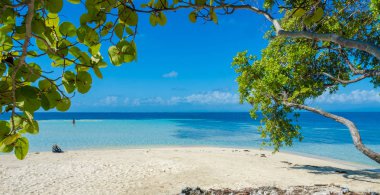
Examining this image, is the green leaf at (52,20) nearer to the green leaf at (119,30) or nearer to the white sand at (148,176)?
the green leaf at (119,30)

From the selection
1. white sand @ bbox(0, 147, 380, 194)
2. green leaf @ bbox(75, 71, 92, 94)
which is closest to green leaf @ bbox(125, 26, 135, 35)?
green leaf @ bbox(75, 71, 92, 94)

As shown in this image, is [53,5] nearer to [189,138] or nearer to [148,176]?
[148,176]

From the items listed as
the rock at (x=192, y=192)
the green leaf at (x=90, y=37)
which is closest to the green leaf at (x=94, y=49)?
the green leaf at (x=90, y=37)

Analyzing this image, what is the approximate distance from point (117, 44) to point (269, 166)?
14.8m

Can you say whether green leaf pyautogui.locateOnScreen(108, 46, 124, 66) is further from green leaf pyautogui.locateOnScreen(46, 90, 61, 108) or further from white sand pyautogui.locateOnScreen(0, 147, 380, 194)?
white sand pyautogui.locateOnScreen(0, 147, 380, 194)

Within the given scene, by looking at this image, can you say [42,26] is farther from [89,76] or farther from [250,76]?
[250,76]

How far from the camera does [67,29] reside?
2.78 ft

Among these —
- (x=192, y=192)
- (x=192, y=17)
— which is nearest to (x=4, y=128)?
(x=192, y=17)

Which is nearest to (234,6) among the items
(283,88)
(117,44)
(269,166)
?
(117,44)

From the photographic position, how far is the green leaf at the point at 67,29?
33.1 inches

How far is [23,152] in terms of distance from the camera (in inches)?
33.5

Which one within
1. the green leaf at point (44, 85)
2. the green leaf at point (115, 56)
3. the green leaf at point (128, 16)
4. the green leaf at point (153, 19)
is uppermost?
the green leaf at point (153, 19)

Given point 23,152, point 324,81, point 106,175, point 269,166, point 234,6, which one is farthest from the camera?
point 269,166

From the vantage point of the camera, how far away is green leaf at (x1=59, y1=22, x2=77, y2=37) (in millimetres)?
841
